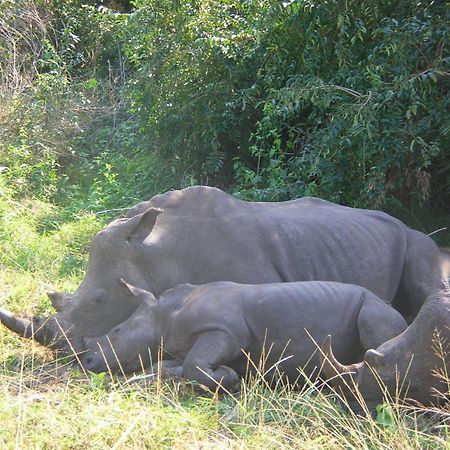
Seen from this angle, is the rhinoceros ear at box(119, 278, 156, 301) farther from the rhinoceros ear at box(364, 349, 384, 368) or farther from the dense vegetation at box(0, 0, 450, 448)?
the rhinoceros ear at box(364, 349, 384, 368)

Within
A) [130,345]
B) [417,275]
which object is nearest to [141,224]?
[130,345]

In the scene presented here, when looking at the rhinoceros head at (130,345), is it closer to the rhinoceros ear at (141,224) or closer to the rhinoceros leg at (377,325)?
the rhinoceros ear at (141,224)

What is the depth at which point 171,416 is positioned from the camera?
484cm

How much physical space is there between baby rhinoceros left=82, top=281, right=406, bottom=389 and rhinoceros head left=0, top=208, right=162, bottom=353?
0.30m

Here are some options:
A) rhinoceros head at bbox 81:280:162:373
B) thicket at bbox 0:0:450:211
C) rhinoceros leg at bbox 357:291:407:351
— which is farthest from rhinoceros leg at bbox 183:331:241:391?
thicket at bbox 0:0:450:211

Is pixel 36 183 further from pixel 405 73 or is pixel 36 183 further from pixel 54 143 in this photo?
pixel 405 73

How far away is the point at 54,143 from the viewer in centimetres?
1360

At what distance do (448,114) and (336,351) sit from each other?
3542 mm

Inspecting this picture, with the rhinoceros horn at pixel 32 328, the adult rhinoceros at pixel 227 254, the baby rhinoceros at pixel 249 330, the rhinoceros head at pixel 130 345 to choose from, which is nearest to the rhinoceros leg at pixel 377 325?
the baby rhinoceros at pixel 249 330

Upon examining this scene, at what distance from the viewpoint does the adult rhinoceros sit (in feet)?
20.3

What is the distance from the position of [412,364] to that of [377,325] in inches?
22.3

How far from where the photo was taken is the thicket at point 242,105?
857 centimetres

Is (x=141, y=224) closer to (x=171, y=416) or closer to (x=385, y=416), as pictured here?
(x=171, y=416)

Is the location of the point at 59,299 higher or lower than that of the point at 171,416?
higher
